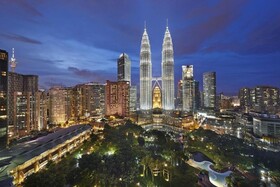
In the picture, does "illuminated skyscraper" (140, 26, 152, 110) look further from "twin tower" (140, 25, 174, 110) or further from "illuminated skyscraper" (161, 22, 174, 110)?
"illuminated skyscraper" (161, 22, 174, 110)

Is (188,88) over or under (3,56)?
under

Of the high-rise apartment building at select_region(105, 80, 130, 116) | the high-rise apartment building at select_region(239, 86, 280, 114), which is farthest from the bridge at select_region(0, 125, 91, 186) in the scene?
the high-rise apartment building at select_region(239, 86, 280, 114)

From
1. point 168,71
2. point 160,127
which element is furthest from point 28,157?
point 168,71

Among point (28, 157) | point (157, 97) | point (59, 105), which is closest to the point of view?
point (28, 157)

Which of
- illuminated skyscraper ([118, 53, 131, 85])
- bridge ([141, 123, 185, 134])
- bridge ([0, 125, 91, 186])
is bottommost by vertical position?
bridge ([141, 123, 185, 134])

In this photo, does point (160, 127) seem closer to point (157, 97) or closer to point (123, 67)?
point (157, 97)

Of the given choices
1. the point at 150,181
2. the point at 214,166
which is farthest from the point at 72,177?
the point at 214,166

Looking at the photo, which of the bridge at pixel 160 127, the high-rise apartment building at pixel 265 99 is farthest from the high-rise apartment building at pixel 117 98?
the high-rise apartment building at pixel 265 99

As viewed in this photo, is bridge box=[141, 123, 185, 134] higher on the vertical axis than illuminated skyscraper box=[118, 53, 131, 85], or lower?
lower
